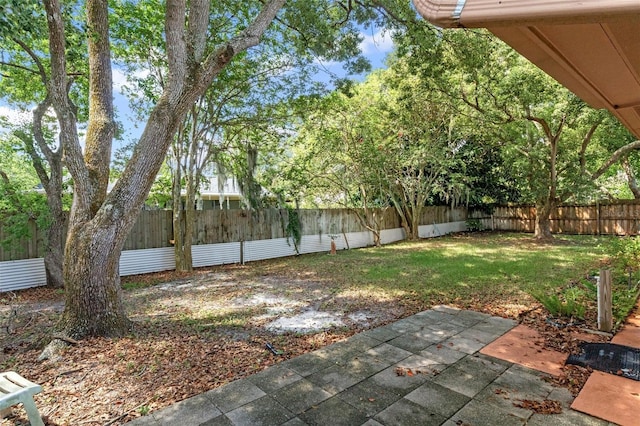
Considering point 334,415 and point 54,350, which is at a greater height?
point 54,350

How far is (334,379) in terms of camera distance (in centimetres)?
255

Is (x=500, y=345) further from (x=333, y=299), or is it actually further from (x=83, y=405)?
(x=83, y=405)

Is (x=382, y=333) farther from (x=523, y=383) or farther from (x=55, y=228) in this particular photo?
(x=55, y=228)

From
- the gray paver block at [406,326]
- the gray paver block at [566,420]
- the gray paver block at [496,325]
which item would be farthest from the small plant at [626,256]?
the gray paver block at [566,420]

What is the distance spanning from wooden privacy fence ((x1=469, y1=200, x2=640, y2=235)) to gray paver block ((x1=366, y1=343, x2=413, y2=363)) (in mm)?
13494

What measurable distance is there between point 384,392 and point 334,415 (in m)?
0.45

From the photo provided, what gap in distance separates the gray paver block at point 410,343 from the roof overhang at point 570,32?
2414mm

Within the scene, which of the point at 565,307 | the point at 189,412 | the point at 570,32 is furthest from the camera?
the point at 565,307

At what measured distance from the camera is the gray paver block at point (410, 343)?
3125 mm

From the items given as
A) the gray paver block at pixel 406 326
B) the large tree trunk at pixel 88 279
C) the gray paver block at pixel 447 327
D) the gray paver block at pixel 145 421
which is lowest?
the gray paver block at pixel 447 327

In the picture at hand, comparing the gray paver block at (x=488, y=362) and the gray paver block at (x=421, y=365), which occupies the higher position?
the gray paver block at (x=421, y=365)

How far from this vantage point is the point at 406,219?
13.4m

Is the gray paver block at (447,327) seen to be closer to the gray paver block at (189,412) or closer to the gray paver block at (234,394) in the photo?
the gray paver block at (234,394)

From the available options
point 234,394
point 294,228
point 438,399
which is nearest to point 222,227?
point 294,228
